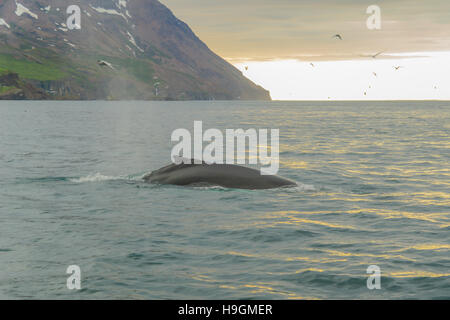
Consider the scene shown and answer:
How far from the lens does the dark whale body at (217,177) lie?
23016 mm

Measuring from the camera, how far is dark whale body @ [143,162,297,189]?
906 inches

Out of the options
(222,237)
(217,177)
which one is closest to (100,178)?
(217,177)

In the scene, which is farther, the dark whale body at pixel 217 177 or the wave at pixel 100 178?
the wave at pixel 100 178

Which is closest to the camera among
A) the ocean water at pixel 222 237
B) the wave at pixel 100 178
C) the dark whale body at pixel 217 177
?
the ocean water at pixel 222 237

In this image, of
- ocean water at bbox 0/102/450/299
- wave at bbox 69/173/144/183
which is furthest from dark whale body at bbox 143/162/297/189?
wave at bbox 69/173/144/183

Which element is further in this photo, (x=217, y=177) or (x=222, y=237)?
(x=217, y=177)

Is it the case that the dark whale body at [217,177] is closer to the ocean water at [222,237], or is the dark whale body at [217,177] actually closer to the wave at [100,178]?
the ocean water at [222,237]

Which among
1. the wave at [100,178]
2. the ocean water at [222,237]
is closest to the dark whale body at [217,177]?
the ocean water at [222,237]

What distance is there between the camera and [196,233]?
51.7 ft

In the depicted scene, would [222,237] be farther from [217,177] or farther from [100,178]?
[100,178]

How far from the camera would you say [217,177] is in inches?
911

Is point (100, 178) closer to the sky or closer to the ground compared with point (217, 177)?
closer to the ground
